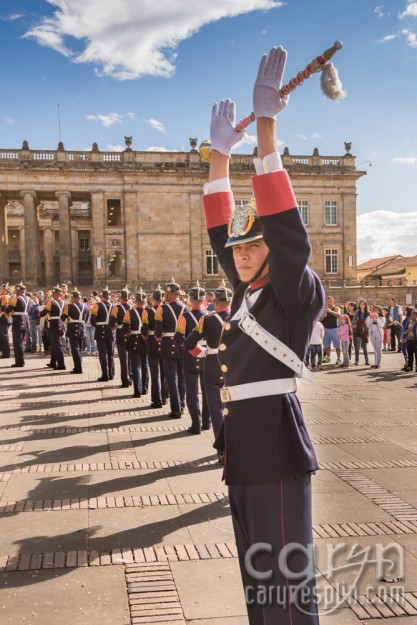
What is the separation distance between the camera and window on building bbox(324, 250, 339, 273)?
5219cm

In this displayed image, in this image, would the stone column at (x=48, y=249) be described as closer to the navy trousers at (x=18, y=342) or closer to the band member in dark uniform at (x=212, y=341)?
the navy trousers at (x=18, y=342)

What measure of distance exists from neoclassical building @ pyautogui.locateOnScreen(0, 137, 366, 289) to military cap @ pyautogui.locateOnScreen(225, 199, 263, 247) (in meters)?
44.1

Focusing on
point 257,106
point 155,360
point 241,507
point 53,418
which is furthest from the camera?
point 155,360

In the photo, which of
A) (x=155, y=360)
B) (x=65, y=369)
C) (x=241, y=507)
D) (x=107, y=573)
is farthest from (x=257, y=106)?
(x=65, y=369)

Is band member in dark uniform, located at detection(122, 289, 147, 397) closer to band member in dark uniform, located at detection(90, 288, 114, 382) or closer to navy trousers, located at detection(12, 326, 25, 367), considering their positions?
band member in dark uniform, located at detection(90, 288, 114, 382)

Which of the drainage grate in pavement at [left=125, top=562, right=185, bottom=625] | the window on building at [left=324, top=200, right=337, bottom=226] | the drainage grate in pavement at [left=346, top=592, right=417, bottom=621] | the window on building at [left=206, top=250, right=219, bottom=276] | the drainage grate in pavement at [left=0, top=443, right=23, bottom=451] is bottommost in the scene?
the drainage grate in pavement at [left=0, top=443, right=23, bottom=451]

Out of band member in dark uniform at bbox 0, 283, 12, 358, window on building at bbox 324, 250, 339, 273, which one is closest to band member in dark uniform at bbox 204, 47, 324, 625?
A: band member in dark uniform at bbox 0, 283, 12, 358

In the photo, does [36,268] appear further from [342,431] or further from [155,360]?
[342,431]

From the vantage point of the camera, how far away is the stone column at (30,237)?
4680 centimetres

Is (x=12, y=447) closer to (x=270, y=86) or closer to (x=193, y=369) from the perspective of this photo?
(x=193, y=369)

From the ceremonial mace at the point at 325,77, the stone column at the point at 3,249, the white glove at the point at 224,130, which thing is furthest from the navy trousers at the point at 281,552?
the stone column at the point at 3,249

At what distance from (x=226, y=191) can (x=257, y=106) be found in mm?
872

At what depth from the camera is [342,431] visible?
9086 mm

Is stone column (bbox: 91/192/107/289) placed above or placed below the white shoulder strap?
above
